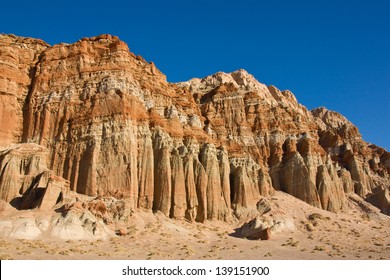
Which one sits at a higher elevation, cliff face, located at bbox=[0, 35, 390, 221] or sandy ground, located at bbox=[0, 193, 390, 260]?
cliff face, located at bbox=[0, 35, 390, 221]

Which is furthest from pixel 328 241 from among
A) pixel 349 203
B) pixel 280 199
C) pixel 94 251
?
pixel 94 251

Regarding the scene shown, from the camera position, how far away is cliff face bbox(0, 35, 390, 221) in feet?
191

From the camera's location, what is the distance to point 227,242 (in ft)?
171

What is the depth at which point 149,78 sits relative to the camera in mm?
71250

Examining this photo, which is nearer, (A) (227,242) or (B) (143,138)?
(A) (227,242)

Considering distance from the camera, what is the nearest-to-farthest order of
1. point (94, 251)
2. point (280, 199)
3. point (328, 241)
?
point (94, 251) → point (328, 241) → point (280, 199)

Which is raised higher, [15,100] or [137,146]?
[15,100]

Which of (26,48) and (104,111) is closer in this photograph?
(104,111)

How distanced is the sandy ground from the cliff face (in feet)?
13.1

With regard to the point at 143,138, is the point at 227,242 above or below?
below

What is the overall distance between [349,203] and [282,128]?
18.5m

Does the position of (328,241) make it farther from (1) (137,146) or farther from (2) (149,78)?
(2) (149,78)

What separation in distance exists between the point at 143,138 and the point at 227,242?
1912cm

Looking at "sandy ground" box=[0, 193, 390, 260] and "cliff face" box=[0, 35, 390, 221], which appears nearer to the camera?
"sandy ground" box=[0, 193, 390, 260]
